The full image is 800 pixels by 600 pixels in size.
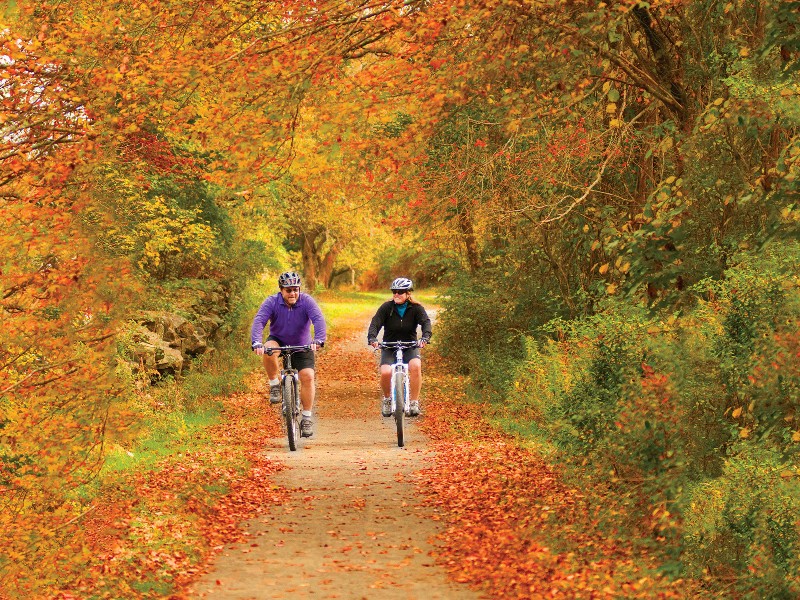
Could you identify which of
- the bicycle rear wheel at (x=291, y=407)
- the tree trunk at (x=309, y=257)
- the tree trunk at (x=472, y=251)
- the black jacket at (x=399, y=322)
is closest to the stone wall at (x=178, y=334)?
the bicycle rear wheel at (x=291, y=407)

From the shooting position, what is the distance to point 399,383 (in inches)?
583

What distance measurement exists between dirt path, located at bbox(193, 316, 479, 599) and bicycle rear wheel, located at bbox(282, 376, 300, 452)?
261 mm

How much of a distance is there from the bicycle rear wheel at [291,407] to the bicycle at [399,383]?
1373mm

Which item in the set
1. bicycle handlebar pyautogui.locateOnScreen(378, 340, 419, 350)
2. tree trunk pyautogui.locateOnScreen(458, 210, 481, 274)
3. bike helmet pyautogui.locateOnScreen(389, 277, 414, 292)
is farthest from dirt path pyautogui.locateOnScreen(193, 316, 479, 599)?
tree trunk pyautogui.locateOnScreen(458, 210, 481, 274)

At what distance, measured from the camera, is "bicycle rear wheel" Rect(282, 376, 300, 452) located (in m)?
14.4

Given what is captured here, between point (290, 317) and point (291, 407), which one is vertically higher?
point (290, 317)

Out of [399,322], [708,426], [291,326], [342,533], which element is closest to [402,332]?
[399,322]

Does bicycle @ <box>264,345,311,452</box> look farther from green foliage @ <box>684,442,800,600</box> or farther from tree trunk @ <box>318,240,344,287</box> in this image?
tree trunk @ <box>318,240,344,287</box>

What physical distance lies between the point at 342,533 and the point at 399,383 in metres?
5.02

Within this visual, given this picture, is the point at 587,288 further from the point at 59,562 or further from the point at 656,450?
the point at 59,562

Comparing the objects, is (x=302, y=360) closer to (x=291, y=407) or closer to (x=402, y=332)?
(x=291, y=407)

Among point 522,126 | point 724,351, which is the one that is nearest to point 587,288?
point 522,126

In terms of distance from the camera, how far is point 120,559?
843 cm

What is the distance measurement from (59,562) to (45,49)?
6.95m
